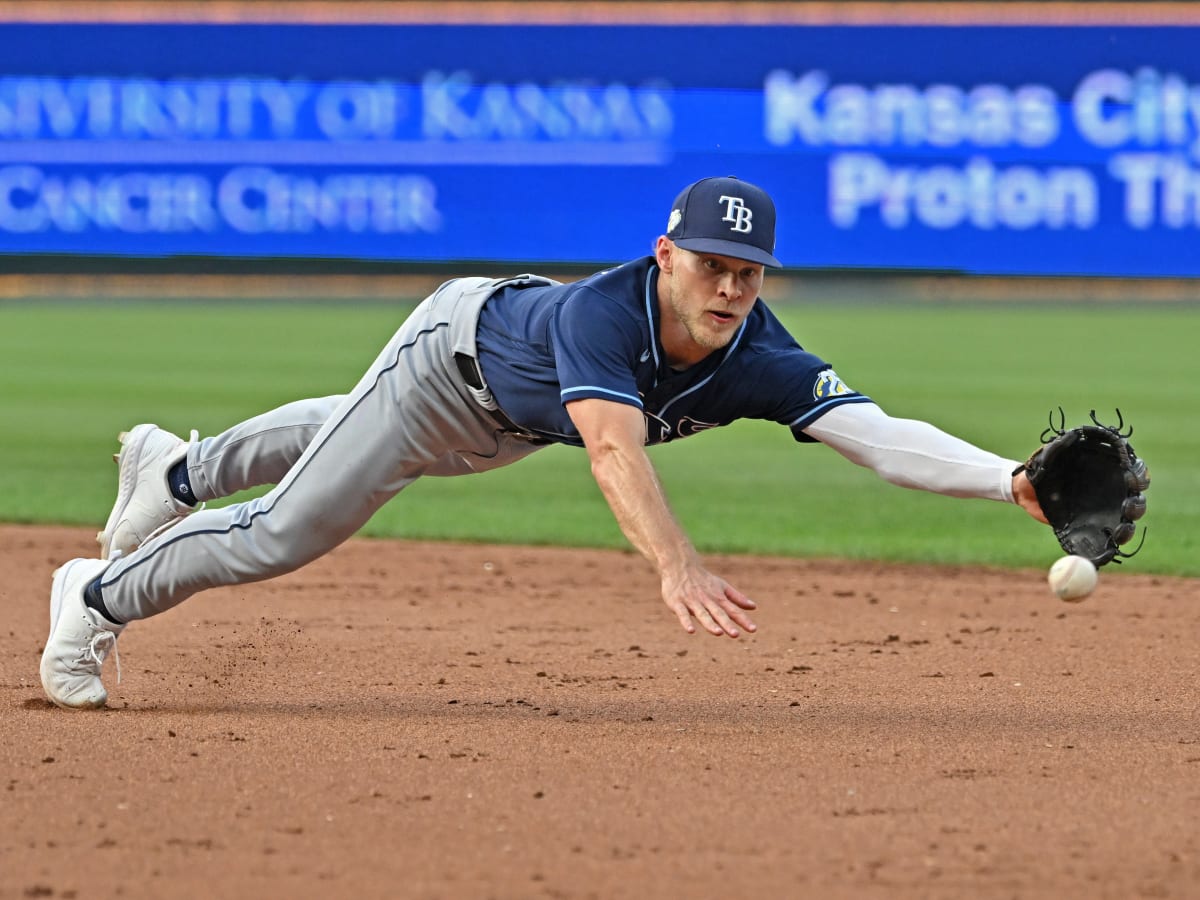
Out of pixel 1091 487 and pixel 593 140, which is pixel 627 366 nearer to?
pixel 1091 487

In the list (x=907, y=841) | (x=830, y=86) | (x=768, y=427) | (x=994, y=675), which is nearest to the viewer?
(x=907, y=841)

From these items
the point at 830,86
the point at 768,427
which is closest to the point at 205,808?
the point at 768,427

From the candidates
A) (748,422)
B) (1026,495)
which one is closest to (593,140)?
(748,422)

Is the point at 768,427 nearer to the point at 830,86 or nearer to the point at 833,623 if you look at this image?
the point at 833,623

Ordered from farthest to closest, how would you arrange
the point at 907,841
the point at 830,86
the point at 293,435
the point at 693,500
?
the point at 830,86 < the point at 693,500 < the point at 293,435 < the point at 907,841

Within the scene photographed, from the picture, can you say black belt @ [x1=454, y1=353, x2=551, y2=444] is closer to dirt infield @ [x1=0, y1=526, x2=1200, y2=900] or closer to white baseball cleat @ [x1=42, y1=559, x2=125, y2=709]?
dirt infield @ [x1=0, y1=526, x2=1200, y2=900]

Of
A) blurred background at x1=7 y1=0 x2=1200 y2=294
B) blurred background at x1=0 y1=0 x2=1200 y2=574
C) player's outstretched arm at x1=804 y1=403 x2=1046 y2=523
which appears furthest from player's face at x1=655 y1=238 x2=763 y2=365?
blurred background at x1=7 y1=0 x2=1200 y2=294
